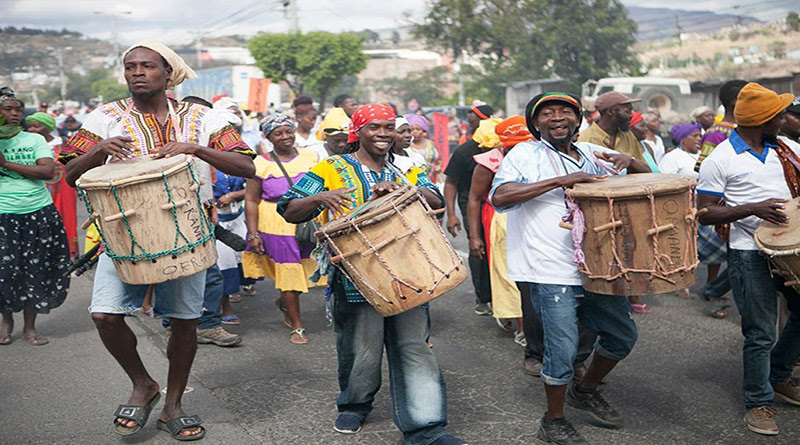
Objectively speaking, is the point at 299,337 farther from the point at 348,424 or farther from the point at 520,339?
the point at 348,424

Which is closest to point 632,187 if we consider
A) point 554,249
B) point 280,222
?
point 554,249

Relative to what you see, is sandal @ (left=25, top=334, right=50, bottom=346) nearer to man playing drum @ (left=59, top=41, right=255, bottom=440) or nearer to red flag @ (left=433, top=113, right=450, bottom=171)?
Result: man playing drum @ (left=59, top=41, right=255, bottom=440)

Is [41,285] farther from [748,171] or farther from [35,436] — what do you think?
[748,171]

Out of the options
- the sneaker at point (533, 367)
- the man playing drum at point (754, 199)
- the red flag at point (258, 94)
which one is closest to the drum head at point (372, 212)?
the man playing drum at point (754, 199)

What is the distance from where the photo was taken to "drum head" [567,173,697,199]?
3988mm

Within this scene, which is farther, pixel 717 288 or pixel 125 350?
pixel 717 288

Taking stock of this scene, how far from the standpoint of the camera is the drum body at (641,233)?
402cm

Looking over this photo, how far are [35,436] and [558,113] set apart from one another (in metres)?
3.39

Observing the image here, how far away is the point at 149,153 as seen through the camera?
172 inches

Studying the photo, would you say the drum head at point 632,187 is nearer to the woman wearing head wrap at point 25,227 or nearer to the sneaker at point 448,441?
the sneaker at point 448,441

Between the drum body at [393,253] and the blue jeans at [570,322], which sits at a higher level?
the drum body at [393,253]

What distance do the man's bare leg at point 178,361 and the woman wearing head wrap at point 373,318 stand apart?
80 centimetres

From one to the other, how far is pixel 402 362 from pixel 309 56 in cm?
4558

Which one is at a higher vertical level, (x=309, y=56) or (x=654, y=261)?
(x=309, y=56)
